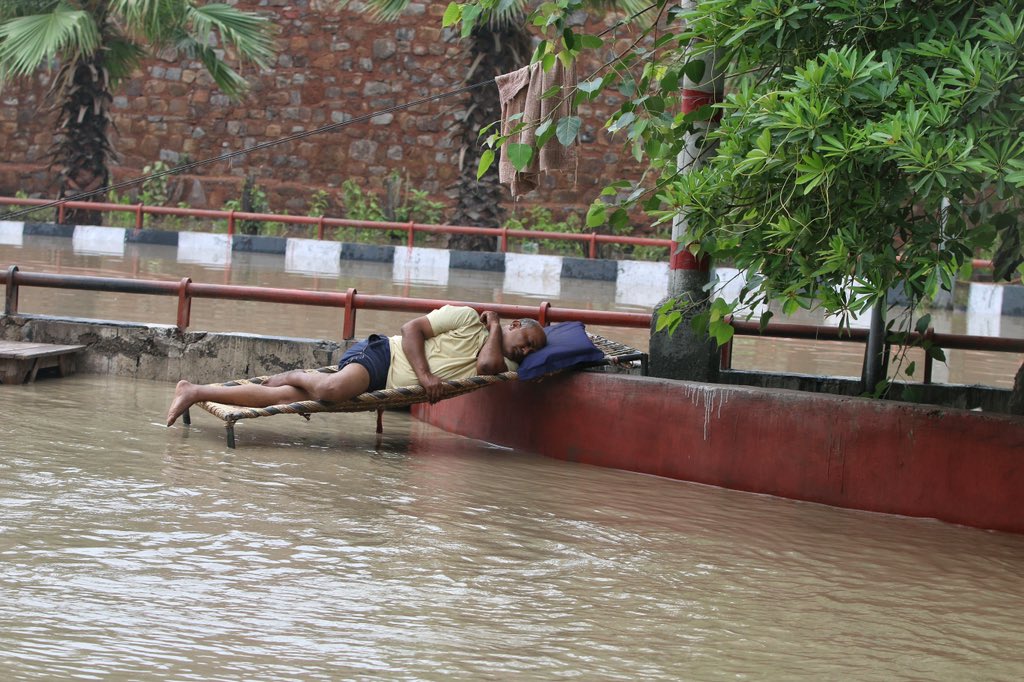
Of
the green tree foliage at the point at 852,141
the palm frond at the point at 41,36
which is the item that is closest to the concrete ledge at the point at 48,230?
the palm frond at the point at 41,36

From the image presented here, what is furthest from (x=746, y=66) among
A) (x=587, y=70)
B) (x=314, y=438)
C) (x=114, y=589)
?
(x=587, y=70)

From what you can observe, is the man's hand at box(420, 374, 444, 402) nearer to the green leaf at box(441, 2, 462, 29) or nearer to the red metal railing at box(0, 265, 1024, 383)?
the red metal railing at box(0, 265, 1024, 383)

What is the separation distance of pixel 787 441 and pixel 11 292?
4.68 m

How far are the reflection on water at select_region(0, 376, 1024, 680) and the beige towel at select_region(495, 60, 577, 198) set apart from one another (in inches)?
58.7

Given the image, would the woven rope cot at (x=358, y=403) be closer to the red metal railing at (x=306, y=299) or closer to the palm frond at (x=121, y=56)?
the red metal railing at (x=306, y=299)

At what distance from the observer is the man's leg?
6.00 m

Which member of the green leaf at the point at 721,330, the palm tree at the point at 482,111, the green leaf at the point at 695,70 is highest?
the palm tree at the point at 482,111

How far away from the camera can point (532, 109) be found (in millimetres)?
6410

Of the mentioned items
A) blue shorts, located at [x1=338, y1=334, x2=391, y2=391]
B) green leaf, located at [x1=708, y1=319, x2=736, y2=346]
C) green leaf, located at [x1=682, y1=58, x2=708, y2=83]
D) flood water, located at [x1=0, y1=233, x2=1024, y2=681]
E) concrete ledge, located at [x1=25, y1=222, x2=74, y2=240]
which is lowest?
flood water, located at [x1=0, y1=233, x2=1024, y2=681]

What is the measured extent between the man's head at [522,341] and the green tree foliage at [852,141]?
0.90 meters

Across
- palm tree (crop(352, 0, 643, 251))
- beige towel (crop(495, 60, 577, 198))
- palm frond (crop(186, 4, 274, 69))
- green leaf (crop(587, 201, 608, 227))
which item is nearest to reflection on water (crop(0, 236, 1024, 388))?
palm tree (crop(352, 0, 643, 251))

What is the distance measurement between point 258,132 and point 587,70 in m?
5.59

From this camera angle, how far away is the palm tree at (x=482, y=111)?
17734 mm

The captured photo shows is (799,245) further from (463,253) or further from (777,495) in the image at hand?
(463,253)
